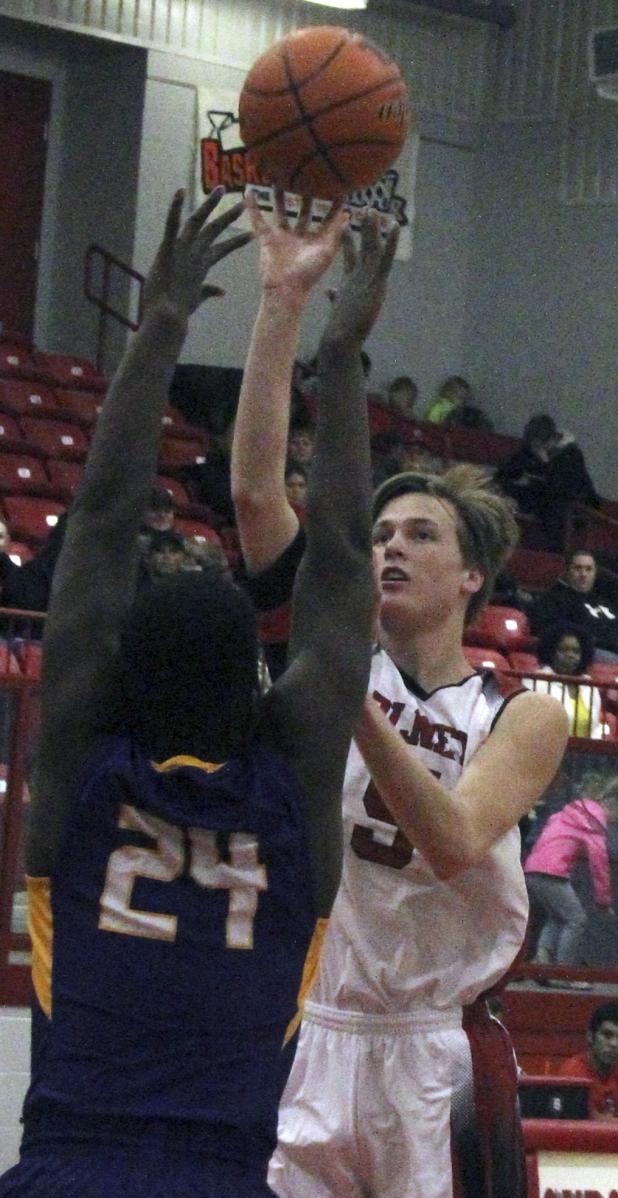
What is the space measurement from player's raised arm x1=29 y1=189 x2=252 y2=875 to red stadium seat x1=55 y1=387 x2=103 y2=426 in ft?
35.1

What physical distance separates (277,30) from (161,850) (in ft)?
46.6

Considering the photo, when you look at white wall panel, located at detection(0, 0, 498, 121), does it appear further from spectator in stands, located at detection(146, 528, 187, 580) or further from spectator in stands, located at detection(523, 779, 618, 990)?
spectator in stands, located at detection(523, 779, 618, 990)

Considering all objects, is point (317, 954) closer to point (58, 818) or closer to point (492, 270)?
point (58, 818)

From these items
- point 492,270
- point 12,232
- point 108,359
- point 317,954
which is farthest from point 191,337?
point 317,954

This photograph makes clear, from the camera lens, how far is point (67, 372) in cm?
1384

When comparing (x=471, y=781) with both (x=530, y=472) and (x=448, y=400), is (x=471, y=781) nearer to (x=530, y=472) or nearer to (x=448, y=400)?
(x=530, y=472)

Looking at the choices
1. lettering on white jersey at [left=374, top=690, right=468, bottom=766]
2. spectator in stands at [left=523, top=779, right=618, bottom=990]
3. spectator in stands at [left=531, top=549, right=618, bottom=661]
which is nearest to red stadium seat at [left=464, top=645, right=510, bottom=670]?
spectator in stands at [left=531, top=549, right=618, bottom=661]

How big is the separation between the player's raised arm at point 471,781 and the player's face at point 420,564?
0.23 meters

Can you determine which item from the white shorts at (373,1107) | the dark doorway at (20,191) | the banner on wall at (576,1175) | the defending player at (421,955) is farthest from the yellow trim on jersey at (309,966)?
the dark doorway at (20,191)

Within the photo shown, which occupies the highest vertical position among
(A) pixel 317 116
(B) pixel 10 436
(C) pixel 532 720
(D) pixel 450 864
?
(B) pixel 10 436

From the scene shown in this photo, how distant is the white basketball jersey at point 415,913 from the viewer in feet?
11.2

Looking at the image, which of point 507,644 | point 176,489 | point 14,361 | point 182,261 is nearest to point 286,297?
point 182,261

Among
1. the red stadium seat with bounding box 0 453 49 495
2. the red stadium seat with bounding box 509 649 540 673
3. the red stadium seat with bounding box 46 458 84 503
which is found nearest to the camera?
the red stadium seat with bounding box 509 649 540 673

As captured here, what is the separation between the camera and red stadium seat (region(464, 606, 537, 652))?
36.0 ft
